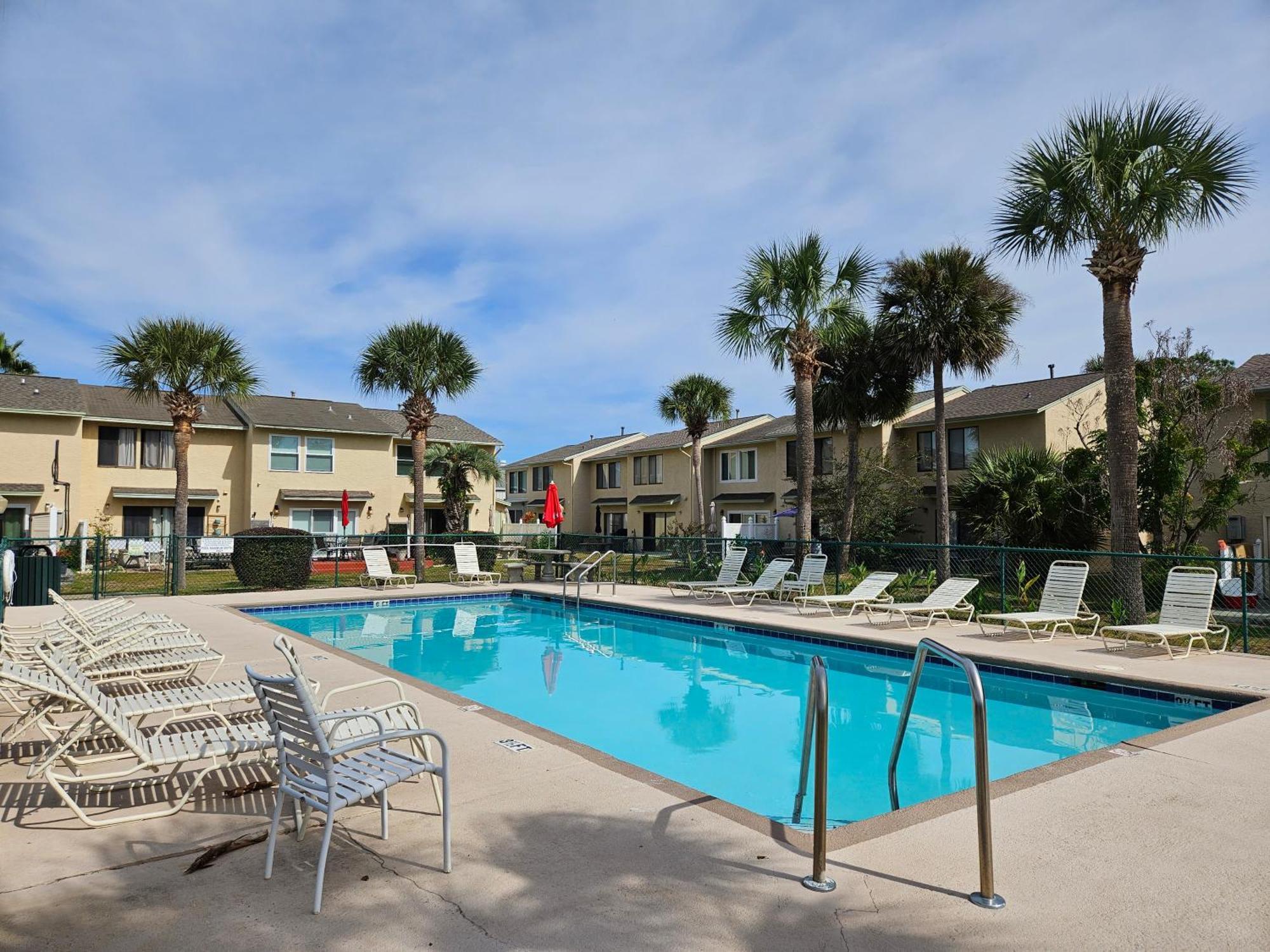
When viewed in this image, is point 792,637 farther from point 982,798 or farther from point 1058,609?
point 982,798

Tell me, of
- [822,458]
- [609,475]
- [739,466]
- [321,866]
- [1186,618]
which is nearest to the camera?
[321,866]

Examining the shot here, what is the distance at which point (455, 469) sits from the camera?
32156 millimetres

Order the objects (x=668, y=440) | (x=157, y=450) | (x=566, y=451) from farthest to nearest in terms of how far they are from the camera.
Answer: (x=566, y=451), (x=668, y=440), (x=157, y=450)

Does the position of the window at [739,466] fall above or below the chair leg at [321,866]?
above

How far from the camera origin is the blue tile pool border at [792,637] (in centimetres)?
841

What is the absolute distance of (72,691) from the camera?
449 centimetres

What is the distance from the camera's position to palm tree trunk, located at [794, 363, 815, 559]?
1888 cm

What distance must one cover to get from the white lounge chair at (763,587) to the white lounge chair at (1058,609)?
13.9ft

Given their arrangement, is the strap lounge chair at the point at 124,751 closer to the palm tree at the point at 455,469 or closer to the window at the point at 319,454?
the palm tree at the point at 455,469

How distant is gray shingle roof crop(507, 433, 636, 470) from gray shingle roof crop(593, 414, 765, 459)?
5.66ft

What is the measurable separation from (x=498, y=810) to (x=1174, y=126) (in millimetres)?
13722

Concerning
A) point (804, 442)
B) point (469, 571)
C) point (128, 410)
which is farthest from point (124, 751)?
point (128, 410)

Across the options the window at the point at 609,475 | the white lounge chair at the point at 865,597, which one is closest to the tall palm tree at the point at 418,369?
the white lounge chair at the point at 865,597

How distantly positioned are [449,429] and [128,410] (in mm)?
12335
